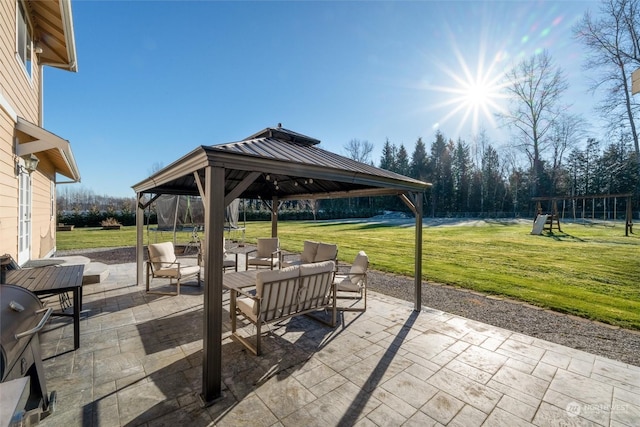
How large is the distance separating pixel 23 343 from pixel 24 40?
263 inches

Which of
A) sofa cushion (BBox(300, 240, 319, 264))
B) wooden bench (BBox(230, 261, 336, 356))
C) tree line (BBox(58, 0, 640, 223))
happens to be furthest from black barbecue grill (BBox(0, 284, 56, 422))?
tree line (BBox(58, 0, 640, 223))

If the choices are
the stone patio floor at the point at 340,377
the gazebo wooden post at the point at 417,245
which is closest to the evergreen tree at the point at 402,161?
the gazebo wooden post at the point at 417,245

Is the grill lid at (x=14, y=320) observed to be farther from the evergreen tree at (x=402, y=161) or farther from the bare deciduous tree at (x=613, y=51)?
the evergreen tree at (x=402, y=161)

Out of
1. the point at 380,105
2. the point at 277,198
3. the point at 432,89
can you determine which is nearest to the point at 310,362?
the point at 277,198

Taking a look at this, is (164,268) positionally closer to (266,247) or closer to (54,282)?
(54,282)

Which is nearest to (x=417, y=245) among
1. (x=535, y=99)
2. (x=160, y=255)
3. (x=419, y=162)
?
(x=160, y=255)

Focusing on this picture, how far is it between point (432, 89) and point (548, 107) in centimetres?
2567

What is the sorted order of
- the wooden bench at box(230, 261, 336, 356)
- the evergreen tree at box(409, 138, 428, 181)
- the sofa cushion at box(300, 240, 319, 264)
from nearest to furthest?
the wooden bench at box(230, 261, 336, 356) → the sofa cushion at box(300, 240, 319, 264) → the evergreen tree at box(409, 138, 428, 181)

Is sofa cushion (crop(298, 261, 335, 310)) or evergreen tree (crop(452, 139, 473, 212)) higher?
evergreen tree (crop(452, 139, 473, 212))

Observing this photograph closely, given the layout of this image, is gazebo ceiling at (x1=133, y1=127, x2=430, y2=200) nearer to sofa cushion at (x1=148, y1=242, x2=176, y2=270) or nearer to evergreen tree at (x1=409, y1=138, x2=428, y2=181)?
sofa cushion at (x1=148, y1=242, x2=176, y2=270)

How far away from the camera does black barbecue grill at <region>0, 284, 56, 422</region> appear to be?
1.73 metres

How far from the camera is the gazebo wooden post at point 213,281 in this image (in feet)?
8.16

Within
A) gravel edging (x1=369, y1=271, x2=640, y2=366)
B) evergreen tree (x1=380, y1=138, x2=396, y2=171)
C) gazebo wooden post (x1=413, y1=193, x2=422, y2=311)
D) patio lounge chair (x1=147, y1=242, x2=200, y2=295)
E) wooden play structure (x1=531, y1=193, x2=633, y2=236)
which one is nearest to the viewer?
gravel edging (x1=369, y1=271, x2=640, y2=366)

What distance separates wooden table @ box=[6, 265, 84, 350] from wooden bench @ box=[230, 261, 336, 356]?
1.78 m
